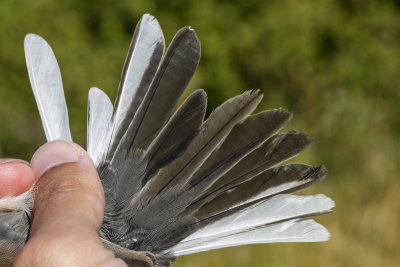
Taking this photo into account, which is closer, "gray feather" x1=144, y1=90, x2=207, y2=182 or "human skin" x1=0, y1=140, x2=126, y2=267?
"human skin" x1=0, y1=140, x2=126, y2=267

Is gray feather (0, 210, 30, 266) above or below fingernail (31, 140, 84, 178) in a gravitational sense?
below

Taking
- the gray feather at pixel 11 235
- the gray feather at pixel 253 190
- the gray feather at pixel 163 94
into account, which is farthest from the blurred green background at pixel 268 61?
the gray feather at pixel 11 235

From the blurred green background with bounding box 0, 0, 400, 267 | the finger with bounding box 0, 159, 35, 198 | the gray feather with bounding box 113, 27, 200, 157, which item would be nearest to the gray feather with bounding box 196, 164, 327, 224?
the gray feather with bounding box 113, 27, 200, 157

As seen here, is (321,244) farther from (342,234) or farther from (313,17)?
(313,17)

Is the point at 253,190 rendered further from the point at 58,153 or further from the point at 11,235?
the point at 11,235

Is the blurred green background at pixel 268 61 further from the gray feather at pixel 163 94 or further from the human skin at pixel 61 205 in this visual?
the human skin at pixel 61 205

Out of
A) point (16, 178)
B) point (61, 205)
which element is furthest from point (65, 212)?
point (16, 178)

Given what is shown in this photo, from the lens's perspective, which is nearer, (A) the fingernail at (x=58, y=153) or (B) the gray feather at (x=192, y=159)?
(A) the fingernail at (x=58, y=153)

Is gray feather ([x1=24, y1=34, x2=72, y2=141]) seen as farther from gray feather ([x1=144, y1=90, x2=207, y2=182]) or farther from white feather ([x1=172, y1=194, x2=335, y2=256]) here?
white feather ([x1=172, y1=194, x2=335, y2=256])
